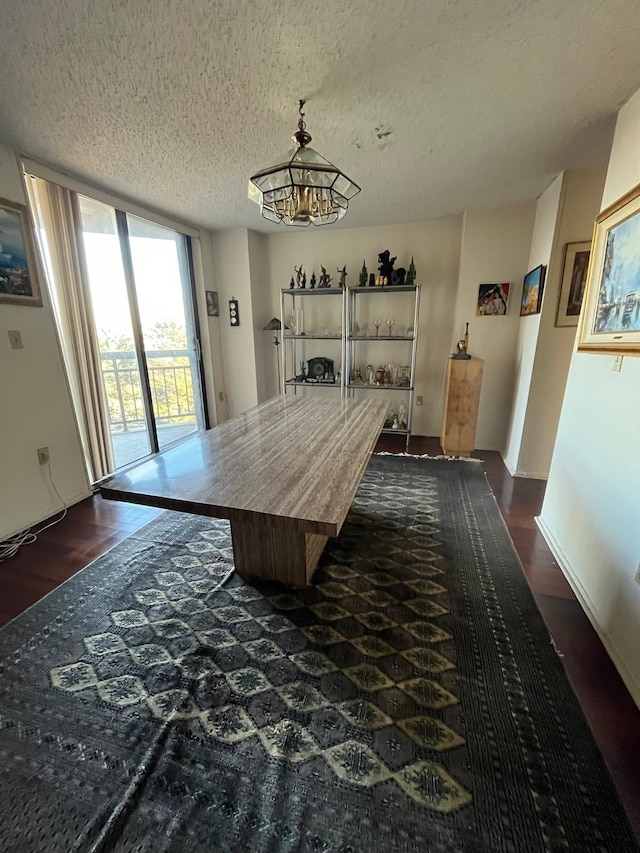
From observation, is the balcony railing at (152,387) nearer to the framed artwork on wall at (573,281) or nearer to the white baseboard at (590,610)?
the white baseboard at (590,610)

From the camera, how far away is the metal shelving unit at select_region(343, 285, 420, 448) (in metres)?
3.65

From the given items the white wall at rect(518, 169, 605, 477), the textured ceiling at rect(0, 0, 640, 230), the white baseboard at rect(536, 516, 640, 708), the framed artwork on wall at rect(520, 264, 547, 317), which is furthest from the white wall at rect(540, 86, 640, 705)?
the framed artwork on wall at rect(520, 264, 547, 317)

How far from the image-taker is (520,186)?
274cm

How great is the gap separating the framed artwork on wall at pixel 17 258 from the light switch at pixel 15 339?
18 centimetres

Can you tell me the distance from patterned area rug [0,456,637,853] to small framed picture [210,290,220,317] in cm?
302

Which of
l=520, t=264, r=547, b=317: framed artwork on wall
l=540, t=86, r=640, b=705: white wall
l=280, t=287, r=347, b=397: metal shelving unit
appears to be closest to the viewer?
l=540, t=86, r=640, b=705: white wall

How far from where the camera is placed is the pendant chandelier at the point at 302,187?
1.41 metres

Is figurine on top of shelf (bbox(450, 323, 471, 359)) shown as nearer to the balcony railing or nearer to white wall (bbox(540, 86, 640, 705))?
white wall (bbox(540, 86, 640, 705))

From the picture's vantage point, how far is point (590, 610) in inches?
61.6

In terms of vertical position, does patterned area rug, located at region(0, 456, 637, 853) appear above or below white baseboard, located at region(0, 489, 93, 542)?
below

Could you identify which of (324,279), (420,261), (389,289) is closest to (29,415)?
(324,279)

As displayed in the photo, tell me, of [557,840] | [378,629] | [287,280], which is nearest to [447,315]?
[287,280]

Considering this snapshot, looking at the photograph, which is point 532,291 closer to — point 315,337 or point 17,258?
point 315,337

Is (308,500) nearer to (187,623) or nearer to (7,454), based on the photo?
(187,623)
